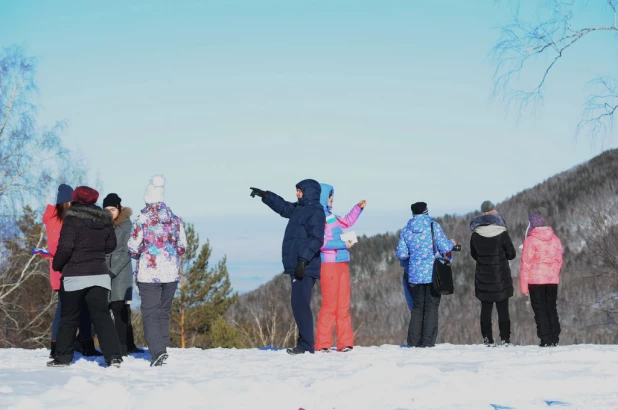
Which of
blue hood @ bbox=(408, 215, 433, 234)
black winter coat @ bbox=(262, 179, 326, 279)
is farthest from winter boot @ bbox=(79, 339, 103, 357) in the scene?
blue hood @ bbox=(408, 215, 433, 234)

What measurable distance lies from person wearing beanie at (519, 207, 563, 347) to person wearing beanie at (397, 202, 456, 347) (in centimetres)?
111

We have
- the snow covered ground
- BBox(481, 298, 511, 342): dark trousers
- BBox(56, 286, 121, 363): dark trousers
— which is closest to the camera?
the snow covered ground

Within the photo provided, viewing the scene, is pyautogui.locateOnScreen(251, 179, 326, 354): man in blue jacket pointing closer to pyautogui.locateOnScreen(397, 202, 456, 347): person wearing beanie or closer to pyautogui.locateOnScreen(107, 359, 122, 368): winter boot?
pyautogui.locateOnScreen(397, 202, 456, 347): person wearing beanie

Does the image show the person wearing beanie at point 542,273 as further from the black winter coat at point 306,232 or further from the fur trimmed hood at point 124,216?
the fur trimmed hood at point 124,216

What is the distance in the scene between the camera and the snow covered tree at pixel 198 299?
4219 cm

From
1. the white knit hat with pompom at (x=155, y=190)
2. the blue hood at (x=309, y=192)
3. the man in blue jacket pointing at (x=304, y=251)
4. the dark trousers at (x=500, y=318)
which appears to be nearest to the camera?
the white knit hat with pompom at (x=155, y=190)

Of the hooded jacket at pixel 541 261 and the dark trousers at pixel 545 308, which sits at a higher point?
the hooded jacket at pixel 541 261

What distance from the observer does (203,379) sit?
831 cm

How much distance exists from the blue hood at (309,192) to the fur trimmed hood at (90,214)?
102 inches

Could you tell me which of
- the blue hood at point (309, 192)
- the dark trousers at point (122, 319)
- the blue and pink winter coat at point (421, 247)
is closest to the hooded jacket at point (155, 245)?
the dark trousers at point (122, 319)

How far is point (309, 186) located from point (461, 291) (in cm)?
10585

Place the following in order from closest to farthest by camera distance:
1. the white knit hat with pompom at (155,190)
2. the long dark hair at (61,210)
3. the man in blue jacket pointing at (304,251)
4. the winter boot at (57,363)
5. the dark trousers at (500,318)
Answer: the winter boot at (57,363)
the white knit hat with pompom at (155,190)
the long dark hair at (61,210)
the man in blue jacket pointing at (304,251)
the dark trousers at (500,318)

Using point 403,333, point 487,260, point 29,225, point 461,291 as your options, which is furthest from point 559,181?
point 487,260

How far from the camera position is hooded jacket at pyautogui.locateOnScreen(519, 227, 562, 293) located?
11.3 meters
